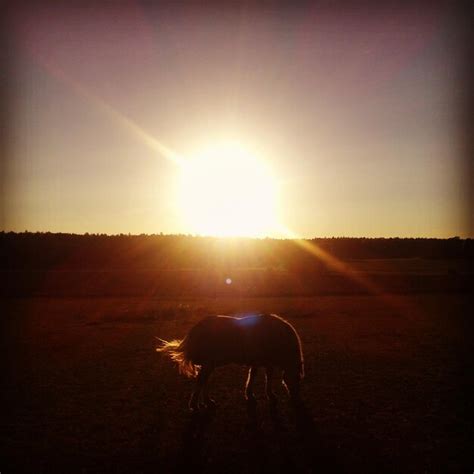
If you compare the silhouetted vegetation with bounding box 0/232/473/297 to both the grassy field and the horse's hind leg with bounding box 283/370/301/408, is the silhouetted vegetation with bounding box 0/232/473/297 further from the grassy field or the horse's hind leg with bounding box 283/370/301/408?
the horse's hind leg with bounding box 283/370/301/408

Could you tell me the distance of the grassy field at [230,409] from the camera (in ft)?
20.0

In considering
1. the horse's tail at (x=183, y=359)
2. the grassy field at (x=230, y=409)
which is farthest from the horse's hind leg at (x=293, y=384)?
the horse's tail at (x=183, y=359)

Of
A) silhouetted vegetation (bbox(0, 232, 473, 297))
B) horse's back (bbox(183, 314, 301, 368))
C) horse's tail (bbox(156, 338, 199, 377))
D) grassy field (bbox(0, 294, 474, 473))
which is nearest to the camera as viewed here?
grassy field (bbox(0, 294, 474, 473))

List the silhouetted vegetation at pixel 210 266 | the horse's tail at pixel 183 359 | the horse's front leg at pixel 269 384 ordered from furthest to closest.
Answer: the silhouetted vegetation at pixel 210 266 → the horse's front leg at pixel 269 384 → the horse's tail at pixel 183 359

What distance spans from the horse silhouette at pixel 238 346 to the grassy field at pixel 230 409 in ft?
2.63

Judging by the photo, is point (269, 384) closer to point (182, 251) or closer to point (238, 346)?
point (238, 346)

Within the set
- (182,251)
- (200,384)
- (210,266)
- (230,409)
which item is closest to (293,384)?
(230,409)

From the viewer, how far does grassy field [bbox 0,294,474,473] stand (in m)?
6.11

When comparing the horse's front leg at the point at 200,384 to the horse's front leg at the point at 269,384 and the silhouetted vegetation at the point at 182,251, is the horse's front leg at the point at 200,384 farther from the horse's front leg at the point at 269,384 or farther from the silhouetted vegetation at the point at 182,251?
the silhouetted vegetation at the point at 182,251

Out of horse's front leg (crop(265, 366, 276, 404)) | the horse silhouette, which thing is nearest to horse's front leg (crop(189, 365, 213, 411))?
the horse silhouette

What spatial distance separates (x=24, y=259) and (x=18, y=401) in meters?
62.1

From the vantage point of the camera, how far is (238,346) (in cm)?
760

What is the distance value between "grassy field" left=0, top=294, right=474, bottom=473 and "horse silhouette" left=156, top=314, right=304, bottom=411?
800 mm

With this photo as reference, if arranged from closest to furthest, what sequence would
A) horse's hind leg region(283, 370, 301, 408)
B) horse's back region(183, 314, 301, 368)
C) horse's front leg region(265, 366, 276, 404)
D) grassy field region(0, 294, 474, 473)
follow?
grassy field region(0, 294, 474, 473), horse's back region(183, 314, 301, 368), horse's hind leg region(283, 370, 301, 408), horse's front leg region(265, 366, 276, 404)
